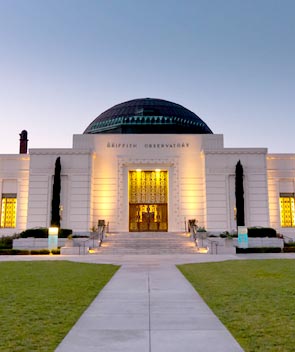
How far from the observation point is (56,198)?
29672 millimetres

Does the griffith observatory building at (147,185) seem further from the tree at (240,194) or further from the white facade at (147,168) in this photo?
the tree at (240,194)

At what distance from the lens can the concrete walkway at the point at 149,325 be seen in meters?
4.66

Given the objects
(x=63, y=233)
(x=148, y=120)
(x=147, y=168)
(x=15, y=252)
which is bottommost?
(x=15, y=252)

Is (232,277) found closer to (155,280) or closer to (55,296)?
(155,280)

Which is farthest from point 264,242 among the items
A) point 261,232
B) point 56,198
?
point 56,198

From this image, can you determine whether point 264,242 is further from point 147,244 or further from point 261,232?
point 147,244

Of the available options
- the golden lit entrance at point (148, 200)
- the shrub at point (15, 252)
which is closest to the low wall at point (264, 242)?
the golden lit entrance at point (148, 200)

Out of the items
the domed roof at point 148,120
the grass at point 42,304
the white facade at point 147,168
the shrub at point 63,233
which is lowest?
the grass at point 42,304

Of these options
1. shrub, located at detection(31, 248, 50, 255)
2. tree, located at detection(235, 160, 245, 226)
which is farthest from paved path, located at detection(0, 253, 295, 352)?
tree, located at detection(235, 160, 245, 226)

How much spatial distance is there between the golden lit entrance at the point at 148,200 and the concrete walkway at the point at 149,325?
22.5m

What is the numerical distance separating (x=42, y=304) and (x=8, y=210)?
26523mm

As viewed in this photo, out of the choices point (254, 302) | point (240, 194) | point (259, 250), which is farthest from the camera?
point (240, 194)

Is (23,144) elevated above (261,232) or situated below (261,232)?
above

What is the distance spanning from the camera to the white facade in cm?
3034
